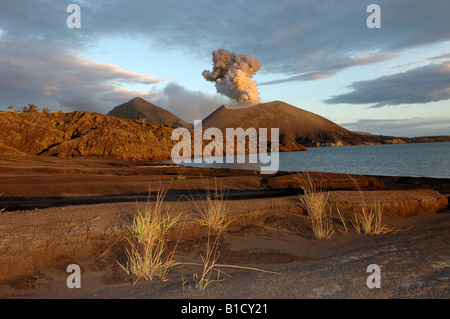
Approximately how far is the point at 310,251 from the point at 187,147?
6314cm

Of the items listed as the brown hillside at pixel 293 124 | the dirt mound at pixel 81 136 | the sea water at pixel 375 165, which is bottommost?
the sea water at pixel 375 165

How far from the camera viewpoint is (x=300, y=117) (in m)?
188

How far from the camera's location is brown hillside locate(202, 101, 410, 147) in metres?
172

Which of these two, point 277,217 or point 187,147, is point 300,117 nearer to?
point 187,147

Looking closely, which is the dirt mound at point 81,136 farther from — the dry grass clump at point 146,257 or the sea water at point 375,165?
the dry grass clump at point 146,257

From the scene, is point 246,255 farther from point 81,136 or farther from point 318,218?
point 81,136

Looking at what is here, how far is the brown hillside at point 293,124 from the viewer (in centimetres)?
17225

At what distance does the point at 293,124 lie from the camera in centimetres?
17988

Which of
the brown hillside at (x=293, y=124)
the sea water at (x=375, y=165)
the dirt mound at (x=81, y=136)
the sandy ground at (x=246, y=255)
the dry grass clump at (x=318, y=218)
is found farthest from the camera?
the brown hillside at (x=293, y=124)

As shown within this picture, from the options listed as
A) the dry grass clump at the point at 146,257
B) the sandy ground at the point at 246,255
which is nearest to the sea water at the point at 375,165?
the sandy ground at the point at 246,255

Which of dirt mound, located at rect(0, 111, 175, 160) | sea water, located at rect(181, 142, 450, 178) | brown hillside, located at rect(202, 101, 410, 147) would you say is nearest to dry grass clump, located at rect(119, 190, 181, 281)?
sea water, located at rect(181, 142, 450, 178)

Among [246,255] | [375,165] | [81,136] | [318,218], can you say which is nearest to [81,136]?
[81,136]

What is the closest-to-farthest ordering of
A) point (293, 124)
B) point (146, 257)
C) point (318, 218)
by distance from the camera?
point (146, 257), point (318, 218), point (293, 124)
